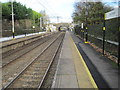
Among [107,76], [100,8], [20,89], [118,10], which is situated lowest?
[20,89]

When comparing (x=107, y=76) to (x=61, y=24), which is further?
(x=61, y=24)

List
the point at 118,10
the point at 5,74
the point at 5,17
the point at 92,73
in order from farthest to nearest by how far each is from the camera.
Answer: the point at 5,17
the point at 5,74
the point at 92,73
the point at 118,10

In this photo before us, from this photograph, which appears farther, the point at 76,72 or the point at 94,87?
the point at 76,72

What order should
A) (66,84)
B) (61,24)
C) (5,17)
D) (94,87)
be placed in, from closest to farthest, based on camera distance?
(94,87), (66,84), (5,17), (61,24)

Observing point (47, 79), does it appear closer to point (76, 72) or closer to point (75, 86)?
point (76, 72)

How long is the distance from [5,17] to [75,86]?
53.1 metres

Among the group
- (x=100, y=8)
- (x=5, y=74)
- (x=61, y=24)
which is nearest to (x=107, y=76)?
(x=5, y=74)

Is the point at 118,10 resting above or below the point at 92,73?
above

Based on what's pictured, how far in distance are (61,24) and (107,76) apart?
384 ft

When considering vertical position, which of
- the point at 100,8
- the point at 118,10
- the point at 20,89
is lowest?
the point at 20,89

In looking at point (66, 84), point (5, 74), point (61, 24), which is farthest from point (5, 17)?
point (61, 24)

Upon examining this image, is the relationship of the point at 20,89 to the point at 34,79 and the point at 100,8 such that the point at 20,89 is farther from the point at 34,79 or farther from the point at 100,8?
the point at 100,8

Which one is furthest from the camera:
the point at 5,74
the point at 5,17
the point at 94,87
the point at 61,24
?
the point at 61,24

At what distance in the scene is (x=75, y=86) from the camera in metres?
5.66
